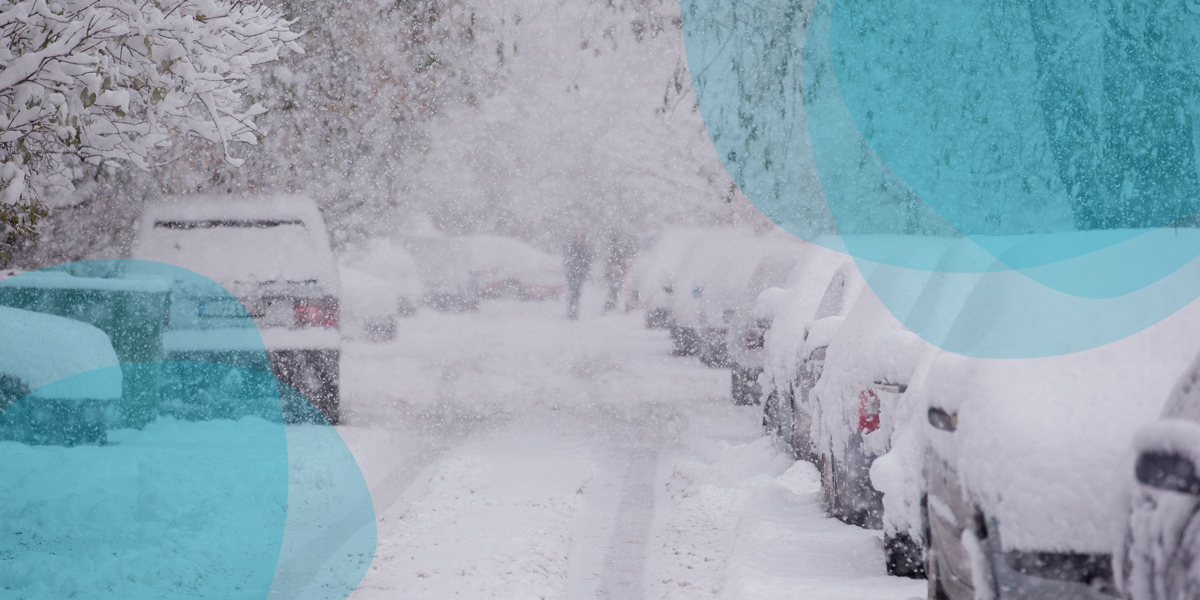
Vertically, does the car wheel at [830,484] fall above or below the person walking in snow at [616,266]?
below

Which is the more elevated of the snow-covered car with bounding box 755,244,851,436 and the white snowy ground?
the snow-covered car with bounding box 755,244,851,436

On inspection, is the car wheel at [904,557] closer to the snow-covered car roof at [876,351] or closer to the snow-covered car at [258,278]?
the snow-covered car roof at [876,351]

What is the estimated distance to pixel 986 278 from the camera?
3.83m

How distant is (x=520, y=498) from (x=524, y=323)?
1457 cm

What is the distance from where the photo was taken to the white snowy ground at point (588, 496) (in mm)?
4875

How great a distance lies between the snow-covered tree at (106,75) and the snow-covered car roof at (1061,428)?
4564 millimetres

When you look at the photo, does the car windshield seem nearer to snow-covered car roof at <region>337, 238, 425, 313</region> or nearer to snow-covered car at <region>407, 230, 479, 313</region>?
snow-covered car roof at <region>337, 238, 425, 313</region>

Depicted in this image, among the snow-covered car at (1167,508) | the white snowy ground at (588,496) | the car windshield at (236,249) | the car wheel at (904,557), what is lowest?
the white snowy ground at (588,496)

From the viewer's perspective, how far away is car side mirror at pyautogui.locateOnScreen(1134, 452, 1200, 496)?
2264mm

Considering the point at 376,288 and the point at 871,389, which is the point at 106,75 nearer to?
the point at 871,389

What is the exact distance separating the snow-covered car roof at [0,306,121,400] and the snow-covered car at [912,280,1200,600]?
6134 millimetres

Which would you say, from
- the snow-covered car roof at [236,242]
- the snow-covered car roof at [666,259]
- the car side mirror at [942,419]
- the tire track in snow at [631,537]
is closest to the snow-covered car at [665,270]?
the snow-covered car roof at [666,259]

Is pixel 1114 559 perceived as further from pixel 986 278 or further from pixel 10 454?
pixel 10 454
